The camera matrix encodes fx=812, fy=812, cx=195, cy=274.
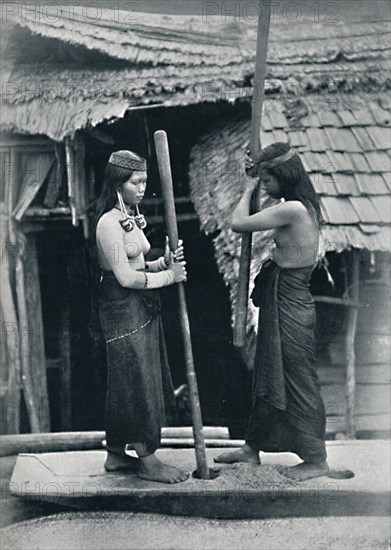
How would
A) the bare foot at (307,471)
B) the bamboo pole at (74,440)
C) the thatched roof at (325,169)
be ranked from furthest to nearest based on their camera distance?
the bamboo pole at (74,440) < the thatched roof at (325,169) < the bare foot at (307,471)

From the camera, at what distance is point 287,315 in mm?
5219

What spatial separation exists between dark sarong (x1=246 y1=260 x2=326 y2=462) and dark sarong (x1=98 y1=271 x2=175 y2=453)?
2.25ft

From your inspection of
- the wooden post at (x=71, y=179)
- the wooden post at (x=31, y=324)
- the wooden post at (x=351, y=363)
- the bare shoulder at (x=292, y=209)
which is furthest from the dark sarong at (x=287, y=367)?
the wooden post at (x=31, y=324)

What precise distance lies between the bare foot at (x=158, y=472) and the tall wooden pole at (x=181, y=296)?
0.14 m

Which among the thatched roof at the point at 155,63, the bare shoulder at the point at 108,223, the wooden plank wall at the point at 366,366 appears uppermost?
the thatched roof at the point at 155,63

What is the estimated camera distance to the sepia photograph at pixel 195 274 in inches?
205

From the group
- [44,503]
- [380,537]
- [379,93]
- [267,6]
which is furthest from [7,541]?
[379,93]

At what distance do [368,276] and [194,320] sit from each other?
4.78ft

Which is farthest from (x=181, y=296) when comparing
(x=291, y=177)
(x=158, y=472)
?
(x=158, y=472)

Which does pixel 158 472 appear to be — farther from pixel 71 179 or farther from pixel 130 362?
pixel 71 179

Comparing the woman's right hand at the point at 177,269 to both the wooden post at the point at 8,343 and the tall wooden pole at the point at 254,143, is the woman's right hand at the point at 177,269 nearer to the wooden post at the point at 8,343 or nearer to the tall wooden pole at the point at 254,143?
the tall wooden pole at the point at 254,143

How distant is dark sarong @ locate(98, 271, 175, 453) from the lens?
519 cm

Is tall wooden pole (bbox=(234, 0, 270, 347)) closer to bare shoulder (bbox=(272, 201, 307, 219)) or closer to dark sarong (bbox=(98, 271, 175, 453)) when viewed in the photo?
bare shoulder (bbox=(272, 201, 307, 219))

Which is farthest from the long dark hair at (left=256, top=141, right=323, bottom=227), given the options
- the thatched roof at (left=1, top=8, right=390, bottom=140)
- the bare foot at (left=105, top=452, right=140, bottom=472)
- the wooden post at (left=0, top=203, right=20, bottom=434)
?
the wooden post at (left=0, top=203, right=20, bottom=434)
